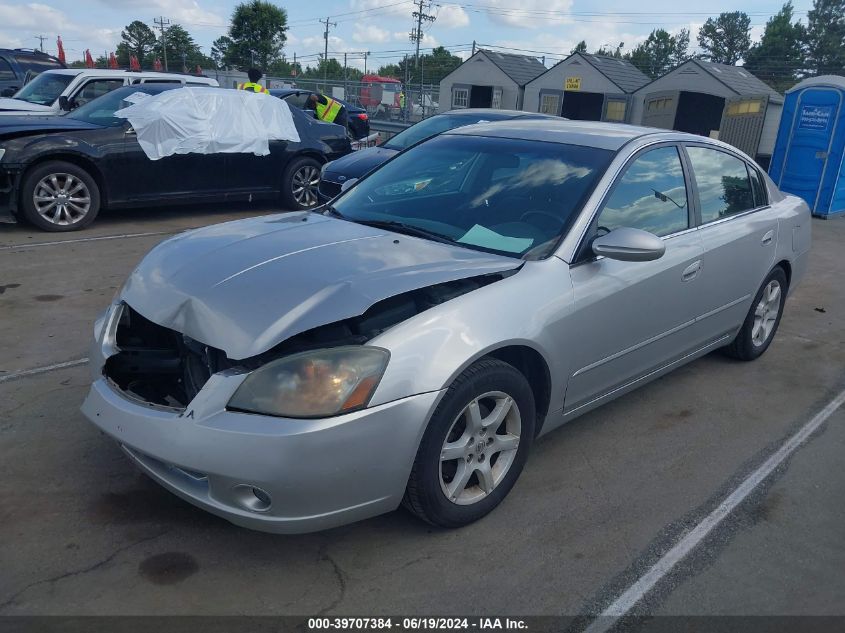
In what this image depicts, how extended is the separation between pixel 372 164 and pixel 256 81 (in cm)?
594

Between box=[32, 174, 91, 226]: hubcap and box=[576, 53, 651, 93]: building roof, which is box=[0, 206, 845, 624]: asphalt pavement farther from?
box=[576, 53, 651, 93]: building roof

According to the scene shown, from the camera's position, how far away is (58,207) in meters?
7.79

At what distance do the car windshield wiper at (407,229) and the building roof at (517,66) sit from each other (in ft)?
111

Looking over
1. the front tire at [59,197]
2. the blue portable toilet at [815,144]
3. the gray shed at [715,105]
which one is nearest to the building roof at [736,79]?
the gray shed at [715,105]

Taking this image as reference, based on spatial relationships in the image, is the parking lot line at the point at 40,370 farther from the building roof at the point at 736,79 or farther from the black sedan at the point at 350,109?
the building roof at the point at 736,79

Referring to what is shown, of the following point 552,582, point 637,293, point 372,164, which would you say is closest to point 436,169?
point 637,293

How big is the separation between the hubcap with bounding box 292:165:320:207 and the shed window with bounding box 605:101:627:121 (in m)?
23.6

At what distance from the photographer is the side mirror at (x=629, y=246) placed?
10.2 ft

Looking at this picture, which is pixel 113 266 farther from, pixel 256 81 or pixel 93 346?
pixel 256 81

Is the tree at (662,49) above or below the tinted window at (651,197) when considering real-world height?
above

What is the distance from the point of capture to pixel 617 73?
106 ft

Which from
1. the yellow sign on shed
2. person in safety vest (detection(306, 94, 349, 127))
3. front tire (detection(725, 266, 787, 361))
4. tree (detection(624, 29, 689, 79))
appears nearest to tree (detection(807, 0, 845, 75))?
tree (detection(624, 29, 689, 79))

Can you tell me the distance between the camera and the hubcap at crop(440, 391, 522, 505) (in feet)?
9.22

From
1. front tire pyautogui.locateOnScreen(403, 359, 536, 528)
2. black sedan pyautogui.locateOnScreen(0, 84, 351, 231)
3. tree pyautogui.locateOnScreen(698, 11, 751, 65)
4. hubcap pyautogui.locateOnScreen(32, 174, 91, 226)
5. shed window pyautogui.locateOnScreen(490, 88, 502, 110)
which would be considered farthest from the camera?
tree pyautogui.locateOnScreen(698, 11, 751, 65)
